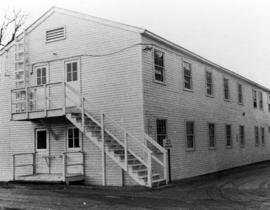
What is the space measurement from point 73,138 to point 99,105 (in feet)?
6.49

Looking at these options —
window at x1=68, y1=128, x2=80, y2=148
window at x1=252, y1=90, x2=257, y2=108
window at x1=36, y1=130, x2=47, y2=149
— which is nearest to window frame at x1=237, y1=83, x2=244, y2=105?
window at x1=252, y1=90, x2=257, y2=108

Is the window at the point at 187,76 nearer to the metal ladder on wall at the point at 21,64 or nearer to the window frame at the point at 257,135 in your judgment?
the metal ladder on wall at the point at 21,64

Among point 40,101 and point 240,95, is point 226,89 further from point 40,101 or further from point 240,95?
point 40,101

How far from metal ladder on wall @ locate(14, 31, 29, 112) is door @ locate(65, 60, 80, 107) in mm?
2245

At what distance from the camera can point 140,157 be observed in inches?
650

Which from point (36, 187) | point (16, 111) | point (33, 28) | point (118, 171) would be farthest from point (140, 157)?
point (33, 28)

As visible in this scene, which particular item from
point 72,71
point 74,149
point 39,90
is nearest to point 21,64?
point 39,90

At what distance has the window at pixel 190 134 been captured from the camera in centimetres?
2053

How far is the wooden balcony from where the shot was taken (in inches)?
679

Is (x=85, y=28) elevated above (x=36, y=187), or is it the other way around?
(x=85, y=28)

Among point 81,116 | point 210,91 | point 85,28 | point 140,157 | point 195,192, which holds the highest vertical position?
point 85,28

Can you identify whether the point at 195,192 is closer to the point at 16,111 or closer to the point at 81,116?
the point at 81,116

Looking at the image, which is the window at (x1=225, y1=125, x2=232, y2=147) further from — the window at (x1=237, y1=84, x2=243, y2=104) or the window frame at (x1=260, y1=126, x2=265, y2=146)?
the window frame at (x1=260, y1=126, x2=265, y2=146)

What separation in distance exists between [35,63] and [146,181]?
8398mm
